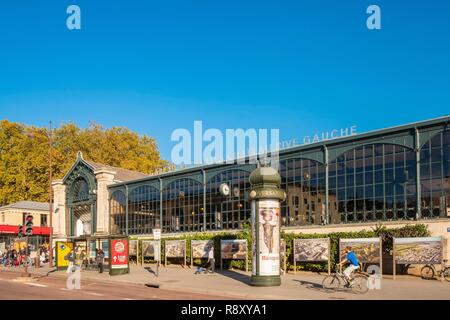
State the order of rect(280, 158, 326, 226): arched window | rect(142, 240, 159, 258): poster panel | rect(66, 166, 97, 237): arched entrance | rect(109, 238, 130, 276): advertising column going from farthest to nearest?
1. rect(66, 166, 97, 237): arched entrance
2. rect(142, 240, 159, 258): poster panel
3. rect(280, 158, 326, 226): arched window
4. rect(109, 238, 130, 276): advertising column

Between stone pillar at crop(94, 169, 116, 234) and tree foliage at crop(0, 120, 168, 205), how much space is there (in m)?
26.7

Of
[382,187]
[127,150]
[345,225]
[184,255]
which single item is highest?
[127,150]

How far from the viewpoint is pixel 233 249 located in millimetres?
37125

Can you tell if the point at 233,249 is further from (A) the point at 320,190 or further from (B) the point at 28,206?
(B) the point at 28,206

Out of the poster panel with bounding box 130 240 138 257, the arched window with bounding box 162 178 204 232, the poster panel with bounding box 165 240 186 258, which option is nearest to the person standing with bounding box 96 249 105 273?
the poster panel with bounding box 165 240 186 258

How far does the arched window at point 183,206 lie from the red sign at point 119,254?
12436mm

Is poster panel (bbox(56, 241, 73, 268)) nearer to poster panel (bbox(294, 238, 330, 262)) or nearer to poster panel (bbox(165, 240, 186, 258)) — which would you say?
poster panel (bbox(165, 240, 186, 258))

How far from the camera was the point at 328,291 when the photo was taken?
2197cm

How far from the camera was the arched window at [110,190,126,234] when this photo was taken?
179 feet

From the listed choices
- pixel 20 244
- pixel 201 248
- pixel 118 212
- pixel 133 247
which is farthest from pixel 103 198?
pixel 201 248

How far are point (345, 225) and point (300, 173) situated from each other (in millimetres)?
5657

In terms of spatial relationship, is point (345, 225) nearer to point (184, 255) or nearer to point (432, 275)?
point (432, 275)
